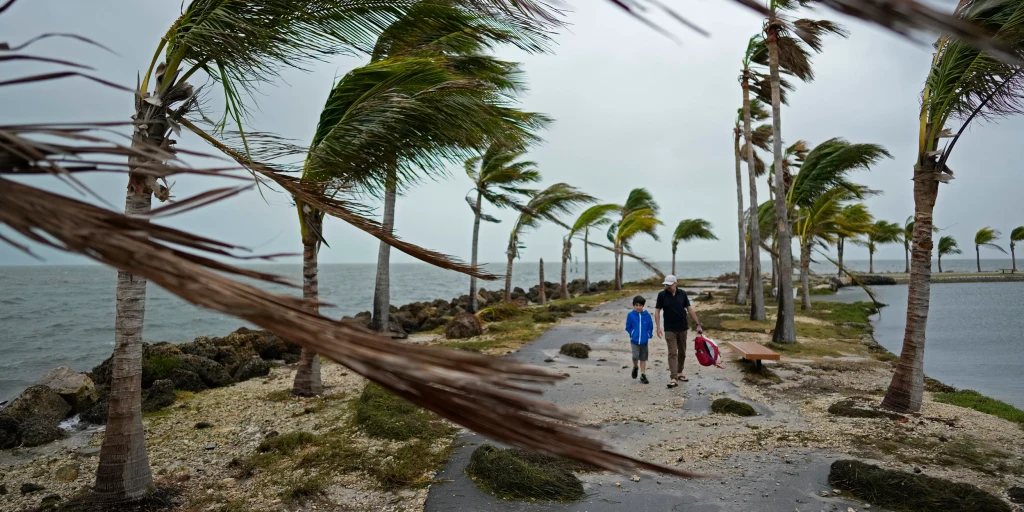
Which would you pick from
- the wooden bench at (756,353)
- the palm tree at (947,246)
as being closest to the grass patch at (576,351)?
the wooden bench at (756,353)

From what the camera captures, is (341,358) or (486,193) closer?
(341,358)

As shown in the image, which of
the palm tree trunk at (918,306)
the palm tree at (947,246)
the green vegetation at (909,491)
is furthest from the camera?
the palm tree at (947,246)

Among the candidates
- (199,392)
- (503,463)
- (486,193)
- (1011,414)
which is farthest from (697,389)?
(486,193)

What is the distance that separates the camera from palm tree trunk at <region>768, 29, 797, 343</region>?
13.4m

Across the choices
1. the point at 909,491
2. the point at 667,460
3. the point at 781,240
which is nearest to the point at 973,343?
the point at 781,240

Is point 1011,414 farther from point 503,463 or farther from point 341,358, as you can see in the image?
point 341,358

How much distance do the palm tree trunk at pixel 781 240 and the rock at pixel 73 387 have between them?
45.8 feet

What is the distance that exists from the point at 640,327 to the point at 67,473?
7.75m

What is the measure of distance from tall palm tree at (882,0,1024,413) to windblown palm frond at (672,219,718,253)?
34.6m

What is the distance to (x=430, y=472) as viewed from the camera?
17.8 ft

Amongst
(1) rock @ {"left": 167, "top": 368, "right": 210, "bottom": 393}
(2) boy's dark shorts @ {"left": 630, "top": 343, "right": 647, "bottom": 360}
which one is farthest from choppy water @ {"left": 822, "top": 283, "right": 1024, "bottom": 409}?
(1) rock @ {"left": 167, "top": 368, "right": 210, "bottom": 393}

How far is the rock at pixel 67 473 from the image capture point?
5570mm

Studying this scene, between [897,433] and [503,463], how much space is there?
15.0 feet

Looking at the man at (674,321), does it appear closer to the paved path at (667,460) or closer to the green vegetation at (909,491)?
the paved path at (667,460)
